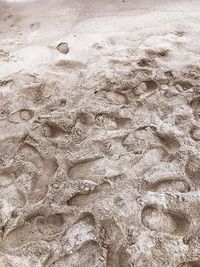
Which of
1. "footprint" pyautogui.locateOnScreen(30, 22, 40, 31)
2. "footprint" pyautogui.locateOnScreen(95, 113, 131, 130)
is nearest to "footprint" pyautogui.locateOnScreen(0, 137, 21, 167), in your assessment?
"footprint" pyautogui.locateOnScreen(95, 113, 131, 130)

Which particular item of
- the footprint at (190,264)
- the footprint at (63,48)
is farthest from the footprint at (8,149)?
the footprint at (190,264)

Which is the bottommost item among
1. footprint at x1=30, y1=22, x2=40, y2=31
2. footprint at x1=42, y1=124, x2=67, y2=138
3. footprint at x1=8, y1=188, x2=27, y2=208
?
footprint at x1=8, y1=188, x2=27, y2=208

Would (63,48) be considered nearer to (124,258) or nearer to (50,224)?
(50,224)

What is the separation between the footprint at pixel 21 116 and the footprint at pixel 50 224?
2.05 feet

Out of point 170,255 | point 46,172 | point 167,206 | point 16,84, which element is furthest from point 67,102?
point 170,255

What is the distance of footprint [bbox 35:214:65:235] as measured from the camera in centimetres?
154

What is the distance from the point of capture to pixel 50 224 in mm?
1560

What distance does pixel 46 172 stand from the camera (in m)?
1.74

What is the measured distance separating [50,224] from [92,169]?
33cm

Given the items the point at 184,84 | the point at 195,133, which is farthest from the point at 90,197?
the point at 184,84

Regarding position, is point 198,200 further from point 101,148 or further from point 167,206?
point 101,148

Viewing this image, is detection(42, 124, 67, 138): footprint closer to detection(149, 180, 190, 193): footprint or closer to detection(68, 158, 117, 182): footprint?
detection(68, 158, 117, 182): footprint

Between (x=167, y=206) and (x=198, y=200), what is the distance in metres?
0.13

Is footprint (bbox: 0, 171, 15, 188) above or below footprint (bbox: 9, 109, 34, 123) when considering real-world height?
below
